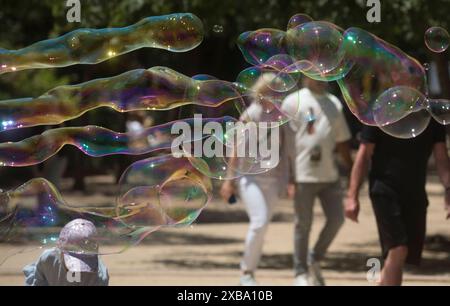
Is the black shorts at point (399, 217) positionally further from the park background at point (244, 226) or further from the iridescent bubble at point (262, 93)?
the park background at point (244, 226)

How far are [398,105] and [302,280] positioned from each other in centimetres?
221

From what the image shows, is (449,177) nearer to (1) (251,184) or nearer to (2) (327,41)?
(2) (327,41)

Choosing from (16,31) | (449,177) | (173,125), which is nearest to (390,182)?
(449,177)

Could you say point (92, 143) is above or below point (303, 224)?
above

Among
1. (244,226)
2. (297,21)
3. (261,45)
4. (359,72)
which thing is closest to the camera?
(359,72)

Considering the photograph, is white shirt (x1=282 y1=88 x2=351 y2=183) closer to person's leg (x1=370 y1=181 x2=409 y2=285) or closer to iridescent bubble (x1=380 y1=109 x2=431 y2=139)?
person's leg (x1=370 y1=181 x2=409 y2=285)

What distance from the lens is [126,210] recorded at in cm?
577

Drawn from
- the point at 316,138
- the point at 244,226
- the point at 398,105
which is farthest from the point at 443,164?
the point at 244,226

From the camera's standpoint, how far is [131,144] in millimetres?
5984

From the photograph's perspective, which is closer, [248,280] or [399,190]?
[399,190]

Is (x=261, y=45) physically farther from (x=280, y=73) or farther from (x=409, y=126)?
(x=409, y=126)

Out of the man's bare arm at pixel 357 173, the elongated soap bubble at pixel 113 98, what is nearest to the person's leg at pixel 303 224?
the man's bare arm at pixel 357 173

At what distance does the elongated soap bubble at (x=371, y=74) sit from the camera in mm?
5969

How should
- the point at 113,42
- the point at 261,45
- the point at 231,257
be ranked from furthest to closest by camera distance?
the point at 231,257
the point at 261,45
the point at 113,42
